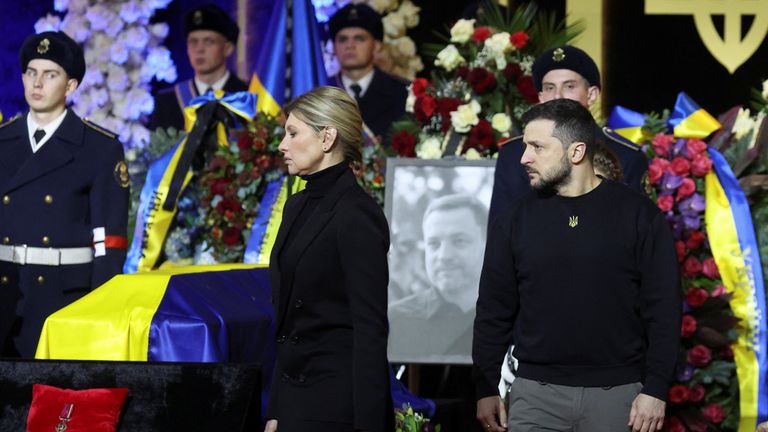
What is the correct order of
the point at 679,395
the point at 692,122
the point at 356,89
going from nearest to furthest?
the point at 679,395
the point at 692,122
the point at 356,89

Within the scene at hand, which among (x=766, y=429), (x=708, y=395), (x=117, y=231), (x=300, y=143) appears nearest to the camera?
(x=300, y=143)

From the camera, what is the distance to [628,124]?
5.82m

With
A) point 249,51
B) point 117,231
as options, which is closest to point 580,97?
point 117,231

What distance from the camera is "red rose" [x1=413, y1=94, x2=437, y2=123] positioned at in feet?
19.3

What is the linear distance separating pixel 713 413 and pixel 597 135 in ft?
4.46

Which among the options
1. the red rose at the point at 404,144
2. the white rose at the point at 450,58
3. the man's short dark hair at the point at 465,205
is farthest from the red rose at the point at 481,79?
the man's short dark hair at the point at 465,205

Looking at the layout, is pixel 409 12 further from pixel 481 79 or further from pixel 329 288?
pixel 329 288

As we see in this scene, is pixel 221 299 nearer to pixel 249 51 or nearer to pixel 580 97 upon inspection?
pixel 580 97

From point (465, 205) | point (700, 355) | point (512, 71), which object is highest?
point (512, 71)

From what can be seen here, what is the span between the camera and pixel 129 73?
28.2 ft

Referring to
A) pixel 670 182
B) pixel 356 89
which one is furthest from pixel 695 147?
pixel 356 89

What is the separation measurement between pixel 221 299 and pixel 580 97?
143cm

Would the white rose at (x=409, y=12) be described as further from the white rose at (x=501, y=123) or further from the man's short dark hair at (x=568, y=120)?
the man's short dark hair at (x=568, y=120)

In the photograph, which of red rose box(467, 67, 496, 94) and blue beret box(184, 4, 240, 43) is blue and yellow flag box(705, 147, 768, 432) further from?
blue beret box(184, 4, 240, 43)
